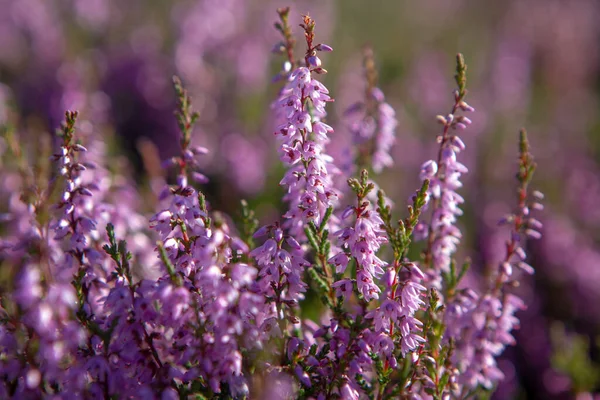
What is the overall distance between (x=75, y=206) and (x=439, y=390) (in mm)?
1958

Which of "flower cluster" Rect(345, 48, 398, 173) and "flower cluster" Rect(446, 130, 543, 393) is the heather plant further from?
"flower cluster" Rect(345, 48, 398, 173)

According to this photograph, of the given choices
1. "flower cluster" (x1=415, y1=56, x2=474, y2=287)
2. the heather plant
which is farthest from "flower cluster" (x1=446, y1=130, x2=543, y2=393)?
"flower cluster" (x1=415, y1=56, x2=474, y2=287)

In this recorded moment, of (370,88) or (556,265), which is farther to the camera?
(556,265)

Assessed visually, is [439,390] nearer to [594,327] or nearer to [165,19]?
[594,327]

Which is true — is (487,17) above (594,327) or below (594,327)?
above

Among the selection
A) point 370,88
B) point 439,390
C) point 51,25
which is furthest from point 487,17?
point 439,390

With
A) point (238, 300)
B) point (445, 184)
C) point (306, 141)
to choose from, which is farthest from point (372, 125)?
point (238, 300)

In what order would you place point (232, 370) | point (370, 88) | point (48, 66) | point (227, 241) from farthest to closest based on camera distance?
point (48, 66) < point (370, 88) < point (227, 241) < point (232, 370)

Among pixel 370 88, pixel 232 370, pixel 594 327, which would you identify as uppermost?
pixel 370 88

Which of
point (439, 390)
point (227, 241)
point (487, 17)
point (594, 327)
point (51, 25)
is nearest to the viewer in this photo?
point (227, 241)

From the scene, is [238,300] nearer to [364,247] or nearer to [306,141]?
[364,247]

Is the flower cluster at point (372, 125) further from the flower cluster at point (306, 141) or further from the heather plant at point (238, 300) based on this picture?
A: the flower cluster at point (306, 141)

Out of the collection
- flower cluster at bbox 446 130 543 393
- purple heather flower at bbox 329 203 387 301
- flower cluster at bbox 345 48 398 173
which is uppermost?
flower cluster at bbox 345 48 398 173

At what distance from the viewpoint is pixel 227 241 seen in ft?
8.17
